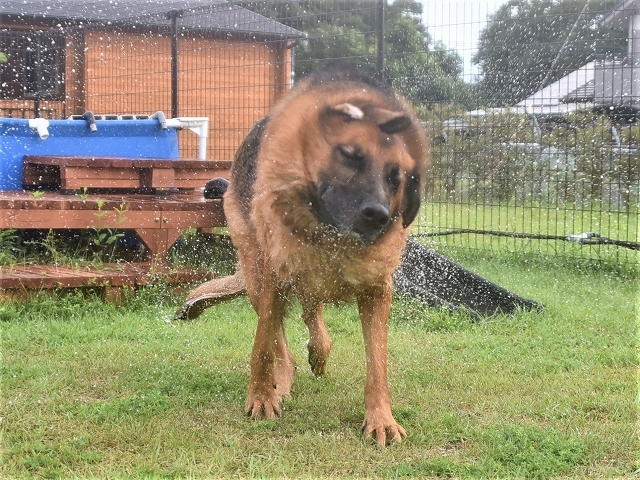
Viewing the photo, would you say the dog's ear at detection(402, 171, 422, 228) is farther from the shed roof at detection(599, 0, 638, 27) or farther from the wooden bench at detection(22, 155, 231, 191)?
the shed roof at detection(599, 0, 638, 27)

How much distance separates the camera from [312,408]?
12.8 feet

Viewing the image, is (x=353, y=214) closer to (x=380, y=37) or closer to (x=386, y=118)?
(x=386, y=118)

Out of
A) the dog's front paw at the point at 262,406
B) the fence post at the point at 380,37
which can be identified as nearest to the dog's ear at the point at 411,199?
the dog's front paw at the point at 262,406

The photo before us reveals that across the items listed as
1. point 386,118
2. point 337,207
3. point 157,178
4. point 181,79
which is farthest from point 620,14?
point 337,207

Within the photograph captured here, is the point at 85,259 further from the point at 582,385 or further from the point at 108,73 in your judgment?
the point at 108,73

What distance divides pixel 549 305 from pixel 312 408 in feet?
9.84

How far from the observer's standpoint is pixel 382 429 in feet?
11.2

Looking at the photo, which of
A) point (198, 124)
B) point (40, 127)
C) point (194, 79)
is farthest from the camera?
point (194, 79)

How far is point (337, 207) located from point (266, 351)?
1.00 metres

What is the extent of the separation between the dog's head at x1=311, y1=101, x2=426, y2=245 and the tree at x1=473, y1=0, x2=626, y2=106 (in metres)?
5.75

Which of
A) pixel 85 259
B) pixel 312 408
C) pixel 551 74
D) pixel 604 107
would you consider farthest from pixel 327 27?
pixel 312 408

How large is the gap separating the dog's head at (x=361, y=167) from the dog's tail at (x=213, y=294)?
157cm

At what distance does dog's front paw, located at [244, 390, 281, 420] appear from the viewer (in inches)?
148

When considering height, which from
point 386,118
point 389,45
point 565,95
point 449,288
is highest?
point 389,45
